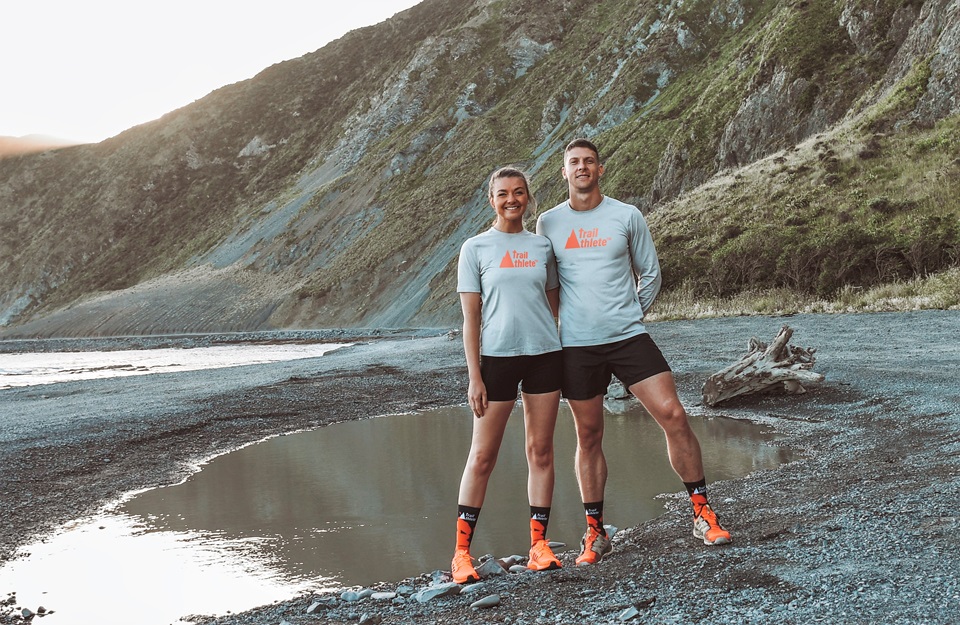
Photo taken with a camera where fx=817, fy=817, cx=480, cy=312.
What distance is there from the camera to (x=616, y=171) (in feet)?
170

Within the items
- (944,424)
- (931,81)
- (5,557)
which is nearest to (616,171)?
(931,81)

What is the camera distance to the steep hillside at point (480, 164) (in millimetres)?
28969

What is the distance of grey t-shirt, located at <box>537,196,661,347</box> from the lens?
14.5 feet

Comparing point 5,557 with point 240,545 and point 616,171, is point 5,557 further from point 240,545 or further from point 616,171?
point 616,171

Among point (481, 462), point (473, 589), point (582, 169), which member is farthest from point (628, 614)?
point (582, 169)

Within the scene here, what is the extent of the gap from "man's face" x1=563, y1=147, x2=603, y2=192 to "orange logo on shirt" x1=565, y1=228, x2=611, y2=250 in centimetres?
25

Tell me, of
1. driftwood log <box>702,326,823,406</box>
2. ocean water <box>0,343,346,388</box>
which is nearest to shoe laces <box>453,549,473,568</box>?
driftwood log <box>702,326,823,406</box>

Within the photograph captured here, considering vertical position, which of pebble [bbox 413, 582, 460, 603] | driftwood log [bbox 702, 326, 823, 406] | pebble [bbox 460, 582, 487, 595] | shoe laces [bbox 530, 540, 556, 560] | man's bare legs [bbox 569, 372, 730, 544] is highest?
man's bare legs [bbox 569, 372, 730, 544]

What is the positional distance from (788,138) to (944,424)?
34297 millimetres

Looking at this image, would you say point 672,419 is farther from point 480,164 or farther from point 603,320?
point 480,164

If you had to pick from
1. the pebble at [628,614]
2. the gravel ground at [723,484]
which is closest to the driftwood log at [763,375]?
the gravel ground at [723,484]

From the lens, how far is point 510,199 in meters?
4.46

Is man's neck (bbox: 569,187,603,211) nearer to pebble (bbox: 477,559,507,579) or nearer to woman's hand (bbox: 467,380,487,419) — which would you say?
woman's hand (bbox: 467,380,487,419)

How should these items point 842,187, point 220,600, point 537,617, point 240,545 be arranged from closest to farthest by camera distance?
point 537,617
point 220,600
point 240,545
point 842,187
